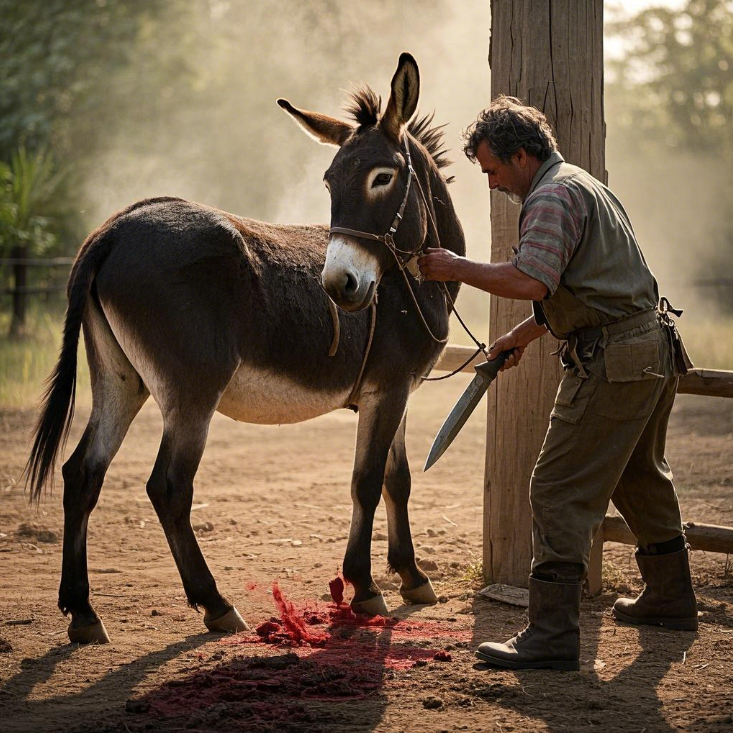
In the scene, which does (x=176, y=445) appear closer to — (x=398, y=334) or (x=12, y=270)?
(x=398, y=334)

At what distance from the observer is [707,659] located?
406 cm

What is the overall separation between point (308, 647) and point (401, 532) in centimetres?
112

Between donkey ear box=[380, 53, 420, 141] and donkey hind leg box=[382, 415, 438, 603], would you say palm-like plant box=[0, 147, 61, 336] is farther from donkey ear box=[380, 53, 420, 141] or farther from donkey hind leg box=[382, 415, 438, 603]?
donkey ear box=[380, 53, 420, 141]

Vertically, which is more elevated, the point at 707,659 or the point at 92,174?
the point at 92,174

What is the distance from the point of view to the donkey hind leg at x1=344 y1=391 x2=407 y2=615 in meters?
4.82

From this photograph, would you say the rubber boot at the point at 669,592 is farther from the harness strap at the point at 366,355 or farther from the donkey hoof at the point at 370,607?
the harness strap at the point at 366,355

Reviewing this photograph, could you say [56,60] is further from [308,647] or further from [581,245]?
[581,245]

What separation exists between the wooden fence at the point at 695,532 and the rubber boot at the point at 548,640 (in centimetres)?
109

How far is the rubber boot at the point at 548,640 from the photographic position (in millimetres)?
3912

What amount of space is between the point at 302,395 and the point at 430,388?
7.71 metres

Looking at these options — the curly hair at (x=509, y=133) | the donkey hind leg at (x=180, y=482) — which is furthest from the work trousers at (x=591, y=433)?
the donkey hind leg at (x=180, y=482)

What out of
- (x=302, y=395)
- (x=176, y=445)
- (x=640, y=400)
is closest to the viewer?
(x=640, y=400)

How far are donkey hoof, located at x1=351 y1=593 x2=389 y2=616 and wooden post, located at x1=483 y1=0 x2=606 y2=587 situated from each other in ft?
2.36

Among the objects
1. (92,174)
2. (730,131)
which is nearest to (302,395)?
(92,174)
